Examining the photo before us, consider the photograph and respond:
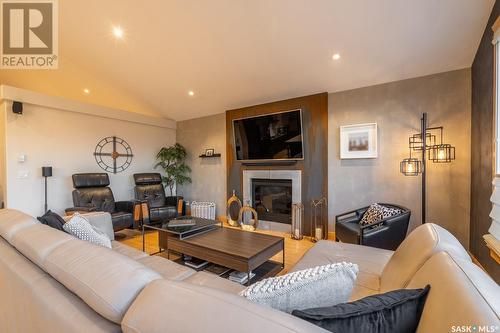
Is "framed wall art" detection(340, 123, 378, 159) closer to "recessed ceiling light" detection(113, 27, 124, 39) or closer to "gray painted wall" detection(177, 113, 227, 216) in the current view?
"gray painted wall" detection(177, 113, 227, 216)

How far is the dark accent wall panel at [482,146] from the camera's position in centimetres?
216

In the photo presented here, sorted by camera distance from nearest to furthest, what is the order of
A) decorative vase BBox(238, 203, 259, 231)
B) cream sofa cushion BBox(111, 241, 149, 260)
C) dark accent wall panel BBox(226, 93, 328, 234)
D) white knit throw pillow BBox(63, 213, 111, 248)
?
white knit throw pillow BBox(63, 213, 111, 248)
cream sofa cushion BBox(111, 241, 149, 260)
dark accent wall panel BBox(226, 93, 328, 234)
decorative vase BBox(238, 203, 259, 231)

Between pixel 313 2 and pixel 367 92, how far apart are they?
168cm

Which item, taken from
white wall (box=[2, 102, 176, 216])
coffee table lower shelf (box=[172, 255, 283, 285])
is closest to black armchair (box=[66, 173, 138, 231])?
white wall (box=[2, 102, 176, 216])

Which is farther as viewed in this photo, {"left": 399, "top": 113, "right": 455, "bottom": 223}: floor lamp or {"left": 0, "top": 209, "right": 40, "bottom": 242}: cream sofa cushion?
{"left": 399, "top": 113, "right": 455, "bottom": 223}: floor lamp

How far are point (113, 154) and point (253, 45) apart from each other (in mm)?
3708

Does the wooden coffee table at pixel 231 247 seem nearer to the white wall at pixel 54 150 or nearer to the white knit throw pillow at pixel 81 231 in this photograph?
the white knit throw pillow at pixel 81 231

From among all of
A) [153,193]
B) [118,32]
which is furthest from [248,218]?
[118,32]

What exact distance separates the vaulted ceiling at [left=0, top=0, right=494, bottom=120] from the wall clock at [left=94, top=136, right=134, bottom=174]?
1170mm

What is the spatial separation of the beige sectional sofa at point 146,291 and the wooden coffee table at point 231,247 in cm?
57

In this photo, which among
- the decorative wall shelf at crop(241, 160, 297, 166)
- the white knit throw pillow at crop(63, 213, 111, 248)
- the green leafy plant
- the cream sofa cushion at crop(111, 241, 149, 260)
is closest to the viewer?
the white knit throw pillow at crop(63, 213, 111, 248)

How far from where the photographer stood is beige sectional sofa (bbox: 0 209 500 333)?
1.88 ft

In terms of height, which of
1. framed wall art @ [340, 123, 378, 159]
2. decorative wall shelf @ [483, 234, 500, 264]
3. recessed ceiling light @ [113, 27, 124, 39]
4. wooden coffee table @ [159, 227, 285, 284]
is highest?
recessed ceiling light @ [113, 27, 124, 39]

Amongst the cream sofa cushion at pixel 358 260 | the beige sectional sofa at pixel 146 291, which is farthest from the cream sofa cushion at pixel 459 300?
the cream sofa cushion at pixel 358 260
